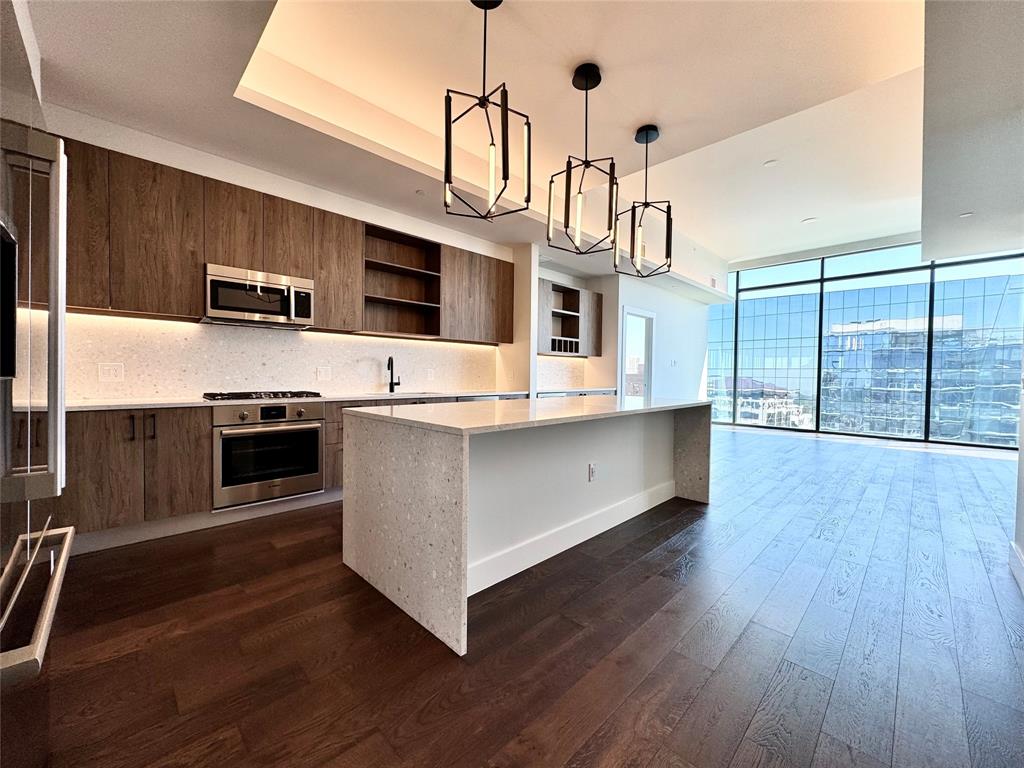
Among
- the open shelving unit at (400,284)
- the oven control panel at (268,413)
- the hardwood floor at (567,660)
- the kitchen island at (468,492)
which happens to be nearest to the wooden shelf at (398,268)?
the open shelving unit at (400,284)

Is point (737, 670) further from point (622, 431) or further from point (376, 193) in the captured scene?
point (376, 193)

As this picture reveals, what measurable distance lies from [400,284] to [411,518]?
3.10 m

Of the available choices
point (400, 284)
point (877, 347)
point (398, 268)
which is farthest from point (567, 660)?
point (877, 347)

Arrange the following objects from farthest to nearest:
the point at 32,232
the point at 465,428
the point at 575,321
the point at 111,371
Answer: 1. the point at 575,321
2. the point at 111,371
3. the point at 465,428
4. the point at 32,232

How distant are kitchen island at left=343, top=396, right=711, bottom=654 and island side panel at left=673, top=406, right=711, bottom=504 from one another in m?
0.44

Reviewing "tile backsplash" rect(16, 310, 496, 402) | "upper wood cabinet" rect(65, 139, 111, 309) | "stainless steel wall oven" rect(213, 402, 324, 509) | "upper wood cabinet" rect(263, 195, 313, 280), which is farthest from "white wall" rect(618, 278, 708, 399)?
"upper wood cabinet" rect(65, 139, 111, 309)

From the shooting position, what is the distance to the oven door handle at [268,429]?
9.68 feet

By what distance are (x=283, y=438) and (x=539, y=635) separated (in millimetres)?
2385

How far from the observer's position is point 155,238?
110 inches

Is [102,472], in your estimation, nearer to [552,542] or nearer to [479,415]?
[479,415]

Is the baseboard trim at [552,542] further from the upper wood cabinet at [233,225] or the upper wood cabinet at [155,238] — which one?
the upper wood cabinet at [233,225]

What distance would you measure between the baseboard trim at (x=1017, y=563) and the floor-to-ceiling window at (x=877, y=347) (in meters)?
5.70

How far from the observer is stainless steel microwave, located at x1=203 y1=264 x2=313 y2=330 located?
9.90 ft

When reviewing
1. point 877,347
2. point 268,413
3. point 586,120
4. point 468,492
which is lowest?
point 468,492
